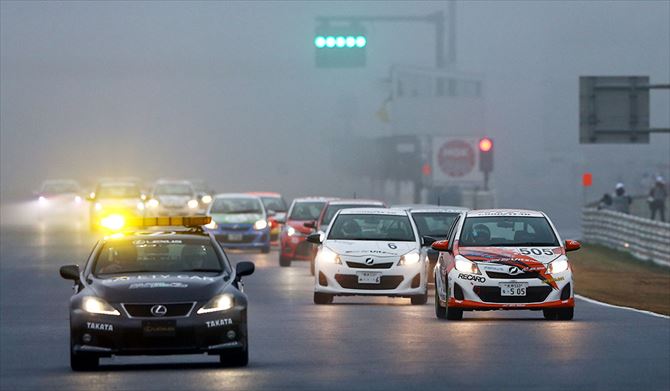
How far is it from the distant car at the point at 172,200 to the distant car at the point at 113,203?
156 cm

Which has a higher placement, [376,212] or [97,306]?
[376,212]

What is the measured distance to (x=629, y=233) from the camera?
47625mm

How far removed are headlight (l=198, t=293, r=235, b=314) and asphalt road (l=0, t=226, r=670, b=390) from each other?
604 millimetres

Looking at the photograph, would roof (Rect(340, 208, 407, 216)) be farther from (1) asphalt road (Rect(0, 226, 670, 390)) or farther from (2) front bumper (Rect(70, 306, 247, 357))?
(2) front bumper (Rect(70, 306, 247, 357))

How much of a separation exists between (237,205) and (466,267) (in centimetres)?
2301

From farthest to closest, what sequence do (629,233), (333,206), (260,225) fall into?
(629,233), (260,225), (333,206)

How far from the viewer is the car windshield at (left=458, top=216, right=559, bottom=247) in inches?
879

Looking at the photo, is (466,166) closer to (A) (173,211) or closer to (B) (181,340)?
(A) (173,211)

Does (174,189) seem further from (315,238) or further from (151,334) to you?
(151,334)

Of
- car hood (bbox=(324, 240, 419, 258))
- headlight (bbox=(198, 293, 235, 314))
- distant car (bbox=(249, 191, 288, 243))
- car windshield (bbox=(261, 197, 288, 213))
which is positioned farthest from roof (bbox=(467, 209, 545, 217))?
car windshield (bbox=(261, 197, 288, 213))

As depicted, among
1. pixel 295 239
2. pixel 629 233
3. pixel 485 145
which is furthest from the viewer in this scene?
pixel 485 145

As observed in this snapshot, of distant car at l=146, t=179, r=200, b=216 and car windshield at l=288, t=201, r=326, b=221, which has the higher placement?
car windshield at l=288, t=201, r=326, b=221

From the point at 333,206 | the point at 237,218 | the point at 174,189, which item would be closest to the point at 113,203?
the point at 174,189

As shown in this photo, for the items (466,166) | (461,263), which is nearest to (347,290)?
(461,263)
